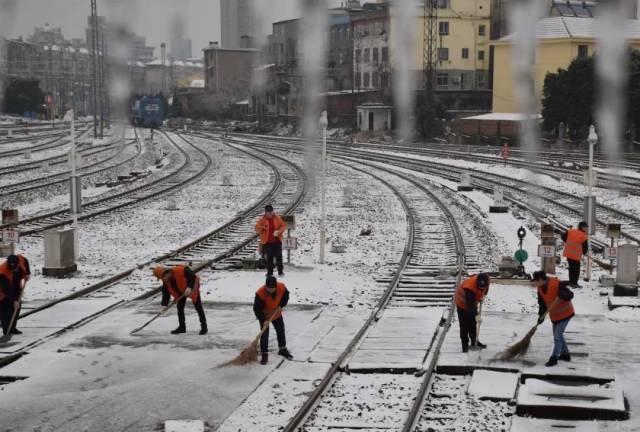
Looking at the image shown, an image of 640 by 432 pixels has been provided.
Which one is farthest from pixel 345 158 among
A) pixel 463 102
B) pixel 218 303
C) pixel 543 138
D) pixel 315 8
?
pixel 315 8

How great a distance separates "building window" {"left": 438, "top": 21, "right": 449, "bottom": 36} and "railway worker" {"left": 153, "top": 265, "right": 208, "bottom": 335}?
239 ft

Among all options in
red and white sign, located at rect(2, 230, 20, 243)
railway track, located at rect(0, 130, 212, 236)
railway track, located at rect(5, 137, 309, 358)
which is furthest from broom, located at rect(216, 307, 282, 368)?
railway track, located at rect(0, 130, 212, 236)

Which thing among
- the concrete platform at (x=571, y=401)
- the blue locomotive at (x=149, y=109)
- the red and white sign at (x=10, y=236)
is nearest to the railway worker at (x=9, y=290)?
the red and white sign at (x=10, y=236)

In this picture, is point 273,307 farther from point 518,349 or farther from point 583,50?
point 583,50

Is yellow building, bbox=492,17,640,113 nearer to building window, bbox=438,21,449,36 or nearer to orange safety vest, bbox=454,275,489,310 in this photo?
building window, bbox=438,21,449,36

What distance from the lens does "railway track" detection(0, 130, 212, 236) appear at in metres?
26.8

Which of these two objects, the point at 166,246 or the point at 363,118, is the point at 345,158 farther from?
the point at 166,246

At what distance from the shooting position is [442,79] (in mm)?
85625

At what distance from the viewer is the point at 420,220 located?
27.9m

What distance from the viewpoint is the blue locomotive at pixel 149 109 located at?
90.8m

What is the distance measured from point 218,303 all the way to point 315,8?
5993 millimetres

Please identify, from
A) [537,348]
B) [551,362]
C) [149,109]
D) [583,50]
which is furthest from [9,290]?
[149,109]

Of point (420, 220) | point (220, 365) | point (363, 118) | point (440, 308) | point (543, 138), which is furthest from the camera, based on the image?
point (363, 118)

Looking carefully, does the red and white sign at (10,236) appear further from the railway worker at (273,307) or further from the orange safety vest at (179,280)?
the railway worker at (273,307)
